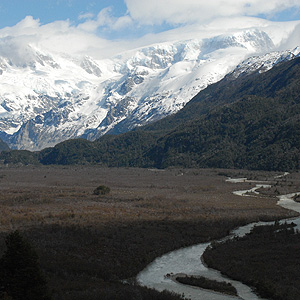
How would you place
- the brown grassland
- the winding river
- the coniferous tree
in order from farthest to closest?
the brown grassland → the winding river → the coniferous tree

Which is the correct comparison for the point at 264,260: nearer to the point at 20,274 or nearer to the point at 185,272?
the point at 185,272

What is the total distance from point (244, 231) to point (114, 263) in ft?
85.1

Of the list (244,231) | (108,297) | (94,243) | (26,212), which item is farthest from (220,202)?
(108,297)

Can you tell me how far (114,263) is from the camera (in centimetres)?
4641

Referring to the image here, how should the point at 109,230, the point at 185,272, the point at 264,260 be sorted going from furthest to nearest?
the point at 109,230, the point at 264,260, the point at 185,272

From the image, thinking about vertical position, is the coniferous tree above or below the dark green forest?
above

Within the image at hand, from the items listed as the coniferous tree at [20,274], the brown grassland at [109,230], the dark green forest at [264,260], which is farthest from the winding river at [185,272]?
the coniferous tree at [20,274]

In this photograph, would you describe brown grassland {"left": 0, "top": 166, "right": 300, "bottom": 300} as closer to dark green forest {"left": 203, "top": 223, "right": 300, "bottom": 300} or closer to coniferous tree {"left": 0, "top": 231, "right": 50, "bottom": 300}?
coniferous tree {"left": 0, "top": 231, "right": 50, "bottom": 300}

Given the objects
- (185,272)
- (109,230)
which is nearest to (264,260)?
(185,272)

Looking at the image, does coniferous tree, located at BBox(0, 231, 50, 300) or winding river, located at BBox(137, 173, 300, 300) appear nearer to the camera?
coniferous tree, located at BBox(0, 231, 50, 300)

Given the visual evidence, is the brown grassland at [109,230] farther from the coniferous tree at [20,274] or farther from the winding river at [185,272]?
the coniferous tree at [20,274]

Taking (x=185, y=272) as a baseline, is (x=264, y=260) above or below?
below

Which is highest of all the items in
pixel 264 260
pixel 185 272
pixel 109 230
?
pixel 109 230

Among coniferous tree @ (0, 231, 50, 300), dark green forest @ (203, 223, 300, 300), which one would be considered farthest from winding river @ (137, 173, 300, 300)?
coniferous tree @ (0, 231, 50, 300)
